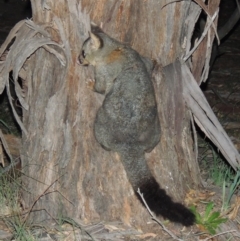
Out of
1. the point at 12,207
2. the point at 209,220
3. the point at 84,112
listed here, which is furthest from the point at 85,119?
the point at 209,220

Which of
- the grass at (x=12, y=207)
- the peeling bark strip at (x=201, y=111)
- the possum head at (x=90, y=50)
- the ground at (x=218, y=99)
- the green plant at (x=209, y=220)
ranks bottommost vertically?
the ground at (x=218, y=99)

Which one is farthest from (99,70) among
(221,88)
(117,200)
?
(221,88)

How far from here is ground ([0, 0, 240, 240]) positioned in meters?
5.81

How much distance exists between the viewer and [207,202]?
528cm

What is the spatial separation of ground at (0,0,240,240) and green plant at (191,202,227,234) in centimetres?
26

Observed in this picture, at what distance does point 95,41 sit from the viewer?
475 centimetres

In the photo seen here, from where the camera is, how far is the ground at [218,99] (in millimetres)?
5809

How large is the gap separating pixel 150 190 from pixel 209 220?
53cm

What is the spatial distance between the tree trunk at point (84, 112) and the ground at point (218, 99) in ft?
0.74

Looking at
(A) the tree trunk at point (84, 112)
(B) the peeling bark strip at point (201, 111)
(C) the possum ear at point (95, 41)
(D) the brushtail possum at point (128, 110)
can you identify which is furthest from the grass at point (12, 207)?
(B) the peeling bark strip at point (201, 111)

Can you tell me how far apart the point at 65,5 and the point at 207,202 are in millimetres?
1834

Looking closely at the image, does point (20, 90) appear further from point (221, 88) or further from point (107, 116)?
point (221, 88)

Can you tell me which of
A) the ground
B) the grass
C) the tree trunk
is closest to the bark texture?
the tree trunk

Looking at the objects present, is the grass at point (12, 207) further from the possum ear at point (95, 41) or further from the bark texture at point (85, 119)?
the possum ear at point (95, 41)
